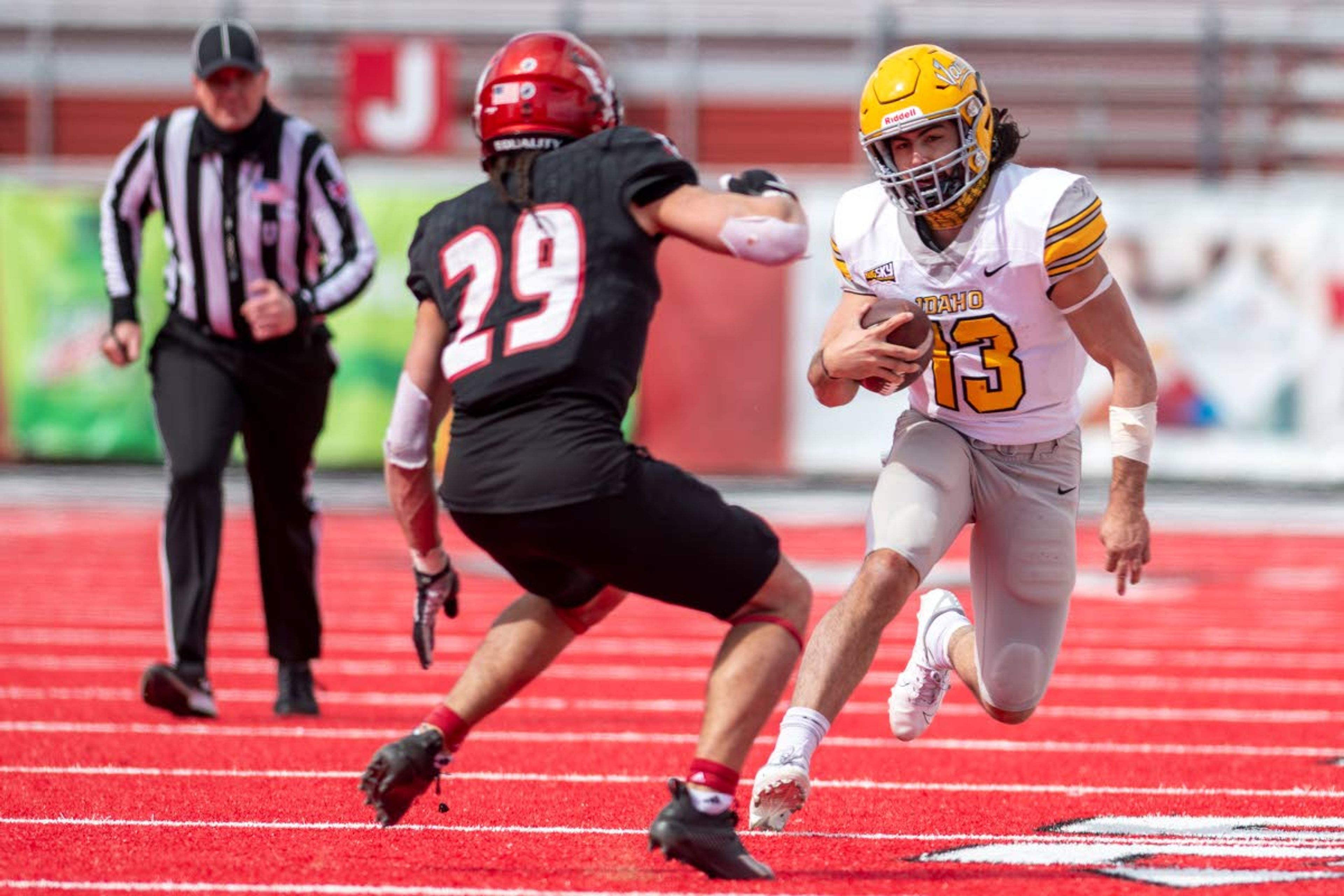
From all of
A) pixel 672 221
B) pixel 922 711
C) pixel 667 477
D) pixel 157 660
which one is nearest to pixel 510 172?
pixel 672 221

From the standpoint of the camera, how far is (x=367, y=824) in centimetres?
445

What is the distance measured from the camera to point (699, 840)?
12.1 feet

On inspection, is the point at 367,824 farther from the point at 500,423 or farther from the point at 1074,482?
the point at 1074,482

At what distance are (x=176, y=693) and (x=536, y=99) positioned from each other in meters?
2.82

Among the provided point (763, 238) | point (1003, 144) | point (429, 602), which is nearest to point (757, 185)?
point (763, 238)

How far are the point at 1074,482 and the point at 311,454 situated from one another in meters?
2.59

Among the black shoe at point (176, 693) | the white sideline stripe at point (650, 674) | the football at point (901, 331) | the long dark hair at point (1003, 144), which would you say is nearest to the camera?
the football at point (901, 331)

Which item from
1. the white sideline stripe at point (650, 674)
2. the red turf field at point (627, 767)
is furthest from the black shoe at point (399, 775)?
the white sideline stripe at point (650, 674)

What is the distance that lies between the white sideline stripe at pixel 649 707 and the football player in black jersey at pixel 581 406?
2.83 m

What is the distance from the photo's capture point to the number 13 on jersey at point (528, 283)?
3793 mm

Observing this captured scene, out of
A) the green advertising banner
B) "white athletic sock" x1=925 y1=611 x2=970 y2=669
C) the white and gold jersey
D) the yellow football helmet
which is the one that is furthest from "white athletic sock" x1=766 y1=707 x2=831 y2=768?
the green advertising banner

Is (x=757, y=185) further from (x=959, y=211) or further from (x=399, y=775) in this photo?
(x=399, y=775)

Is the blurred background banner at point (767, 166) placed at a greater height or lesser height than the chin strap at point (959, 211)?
lesser

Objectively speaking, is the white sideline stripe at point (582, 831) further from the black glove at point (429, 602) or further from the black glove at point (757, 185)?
the black glove at point (757, 185)
